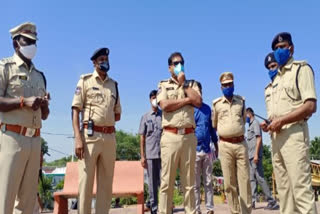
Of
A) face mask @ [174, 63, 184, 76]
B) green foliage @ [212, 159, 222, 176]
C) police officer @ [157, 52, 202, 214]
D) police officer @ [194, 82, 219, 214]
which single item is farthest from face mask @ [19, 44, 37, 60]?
green foliage @ [212, 159, 222, 176]

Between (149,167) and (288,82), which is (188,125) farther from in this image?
(149,167)

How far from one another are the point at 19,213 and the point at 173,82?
2.75 meters

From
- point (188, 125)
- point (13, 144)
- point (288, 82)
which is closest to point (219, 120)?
point (188, 125)

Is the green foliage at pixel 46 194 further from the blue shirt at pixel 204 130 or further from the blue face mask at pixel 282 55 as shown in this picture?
the blue face mask at pixel 282 55

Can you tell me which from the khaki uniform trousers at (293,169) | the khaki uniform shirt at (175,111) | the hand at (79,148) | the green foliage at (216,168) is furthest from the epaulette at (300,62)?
the green foliage at (216,168)

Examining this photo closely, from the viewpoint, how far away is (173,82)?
17.9 feet

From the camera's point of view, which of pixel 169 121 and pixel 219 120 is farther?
pixel 219 120

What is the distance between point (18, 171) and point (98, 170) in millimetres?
1330

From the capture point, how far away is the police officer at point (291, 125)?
Answer: 12.8 feet

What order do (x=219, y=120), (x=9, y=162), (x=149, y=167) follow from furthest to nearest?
(x=149, y=167) → (x=219, y=120) → (x=9, y=162)

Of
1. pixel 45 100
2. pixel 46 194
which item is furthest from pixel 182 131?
pixel 46 194

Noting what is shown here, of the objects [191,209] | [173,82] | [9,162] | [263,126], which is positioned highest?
[173,82]

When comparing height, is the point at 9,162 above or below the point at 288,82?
below

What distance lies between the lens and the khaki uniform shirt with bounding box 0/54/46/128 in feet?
13.1
